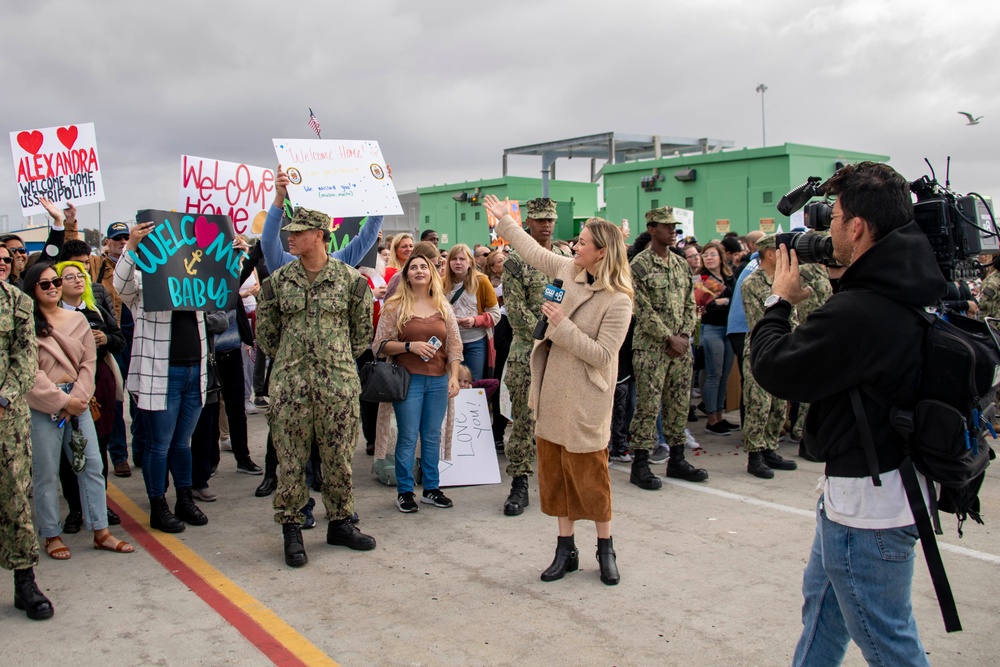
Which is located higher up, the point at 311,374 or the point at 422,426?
the point at 311,374

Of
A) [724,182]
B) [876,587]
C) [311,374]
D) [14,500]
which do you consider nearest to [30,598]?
[14,500]

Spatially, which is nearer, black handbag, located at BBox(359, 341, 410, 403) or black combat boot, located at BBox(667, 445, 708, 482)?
black handbag, located at BBox(359, 341, 410, 403)

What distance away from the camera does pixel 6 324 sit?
4.29m

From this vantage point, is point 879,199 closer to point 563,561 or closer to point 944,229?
point 944,229

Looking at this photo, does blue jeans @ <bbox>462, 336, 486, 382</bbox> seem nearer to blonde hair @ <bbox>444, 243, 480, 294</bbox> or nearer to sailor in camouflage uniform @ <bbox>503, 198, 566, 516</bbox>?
blonde hair @ <bbox>444, 243, 480, 294</bbox>

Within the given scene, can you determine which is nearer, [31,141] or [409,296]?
[409,296]

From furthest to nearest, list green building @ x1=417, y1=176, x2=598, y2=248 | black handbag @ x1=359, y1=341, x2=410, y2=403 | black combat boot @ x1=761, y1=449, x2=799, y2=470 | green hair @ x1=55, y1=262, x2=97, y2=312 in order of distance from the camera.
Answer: green building @ x1=417, y1=176, x2=598, y2=248 → black combat boot @ x1=761, y1=449, x2=799, y2=470 → black handbag @ x1=359, y1=341, x2=410, y2=403 → green hair @ x1=55, y1=262, x2=97, y2=312

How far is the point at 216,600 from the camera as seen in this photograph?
4512mm

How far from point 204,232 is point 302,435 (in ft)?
5.67

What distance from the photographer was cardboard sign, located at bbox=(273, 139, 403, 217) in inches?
225

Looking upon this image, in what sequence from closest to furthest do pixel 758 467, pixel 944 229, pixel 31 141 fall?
pixel 944 229 < pixel 758 467 < pixel 31 141

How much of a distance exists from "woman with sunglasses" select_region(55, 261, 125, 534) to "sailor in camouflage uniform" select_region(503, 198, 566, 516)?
9.50 feet

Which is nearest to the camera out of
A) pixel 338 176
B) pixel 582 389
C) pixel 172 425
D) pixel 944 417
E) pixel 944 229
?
pixel 944 417

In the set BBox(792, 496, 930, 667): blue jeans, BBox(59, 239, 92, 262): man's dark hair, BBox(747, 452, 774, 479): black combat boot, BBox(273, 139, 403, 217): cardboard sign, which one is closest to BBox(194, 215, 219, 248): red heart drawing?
BBox(273, 139, 403, 217): cardboard sign
